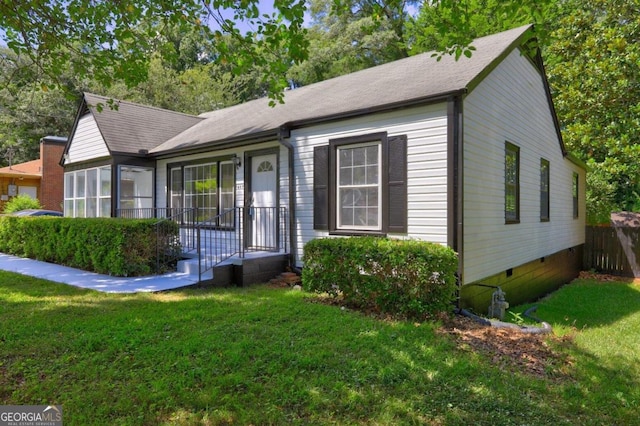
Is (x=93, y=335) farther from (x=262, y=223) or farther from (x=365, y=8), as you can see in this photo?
(x=365, y=8)

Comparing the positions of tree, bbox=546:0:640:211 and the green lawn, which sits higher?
tree, bbox=546:0:640:211

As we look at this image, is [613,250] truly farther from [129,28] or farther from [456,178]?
[129,28]

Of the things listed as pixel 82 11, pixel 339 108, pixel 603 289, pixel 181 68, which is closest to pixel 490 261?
pixel 339 108

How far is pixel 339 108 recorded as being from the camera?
732 cm

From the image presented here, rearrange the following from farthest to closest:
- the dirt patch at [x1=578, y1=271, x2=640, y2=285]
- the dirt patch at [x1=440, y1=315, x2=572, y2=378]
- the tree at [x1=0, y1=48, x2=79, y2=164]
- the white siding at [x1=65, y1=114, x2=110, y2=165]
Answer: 1. the tree at [x1=0, y1=48, x2=79, y2=164]
2. the white siding at [x1=65, y1=114, x2=110, y2=165]
3. the dirt patch at [x1=578, y1=271, x2=640, y2=285]
4. the dirt patch at [x1=440, y1=315, x2=572, y2=378]

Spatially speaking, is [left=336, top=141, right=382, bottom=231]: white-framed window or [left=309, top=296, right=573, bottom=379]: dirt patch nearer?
[left=309, top=296, right=573, bottom=379]: dirt patch

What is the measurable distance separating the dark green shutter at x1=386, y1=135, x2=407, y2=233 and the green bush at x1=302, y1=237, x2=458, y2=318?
0.70 meters

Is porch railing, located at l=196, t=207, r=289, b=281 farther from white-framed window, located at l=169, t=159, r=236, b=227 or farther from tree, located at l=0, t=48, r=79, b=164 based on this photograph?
tree, located at l=0, t=48, r=79, b=164

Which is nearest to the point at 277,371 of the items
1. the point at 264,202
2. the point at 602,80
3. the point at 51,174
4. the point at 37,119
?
the point at 264,202

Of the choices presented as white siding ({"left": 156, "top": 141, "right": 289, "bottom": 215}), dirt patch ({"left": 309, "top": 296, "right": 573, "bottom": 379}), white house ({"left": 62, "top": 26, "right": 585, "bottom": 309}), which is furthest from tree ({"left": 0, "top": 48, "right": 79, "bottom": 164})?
dirt patch ({"left": 309, "top": 296, "right": 573, "bottom": 379})

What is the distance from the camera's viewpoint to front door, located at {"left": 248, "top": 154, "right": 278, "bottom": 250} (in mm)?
8500

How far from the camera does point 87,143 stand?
40.1ft

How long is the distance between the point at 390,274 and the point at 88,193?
1105 centimetres

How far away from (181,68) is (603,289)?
1185 inches
